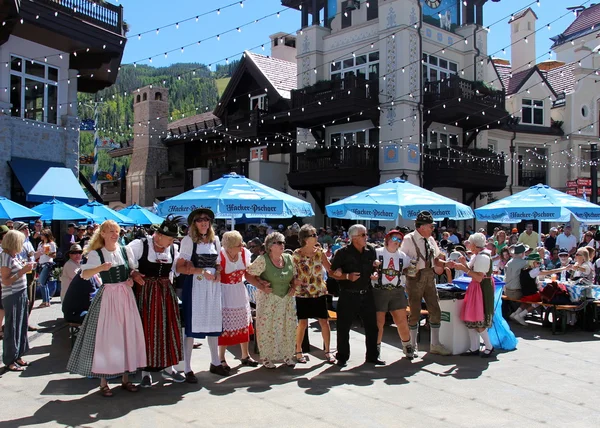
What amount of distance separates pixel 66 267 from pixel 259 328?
3.91m

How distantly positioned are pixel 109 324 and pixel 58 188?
13.6 metres

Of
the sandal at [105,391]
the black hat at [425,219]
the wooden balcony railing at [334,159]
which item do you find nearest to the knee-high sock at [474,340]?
the black hat at [425,219]

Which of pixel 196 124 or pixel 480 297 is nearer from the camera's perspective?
pixel 480 297

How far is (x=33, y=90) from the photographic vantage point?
1853 centimetres

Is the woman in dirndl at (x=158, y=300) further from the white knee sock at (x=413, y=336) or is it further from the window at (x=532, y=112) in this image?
the window at (x=532, y=112)

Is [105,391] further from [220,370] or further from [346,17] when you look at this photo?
[346,17]

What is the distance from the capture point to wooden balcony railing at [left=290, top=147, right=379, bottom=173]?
22578 millimetres

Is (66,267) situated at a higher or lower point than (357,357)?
higher

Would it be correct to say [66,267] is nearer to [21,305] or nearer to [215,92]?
[21,305]

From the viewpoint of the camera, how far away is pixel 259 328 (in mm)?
7203

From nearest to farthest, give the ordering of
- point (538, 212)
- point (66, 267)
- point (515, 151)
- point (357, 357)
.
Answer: point (357, 357)
point (66, 267)
point (538, 212)
point (515, 151)

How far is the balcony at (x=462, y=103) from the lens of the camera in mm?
22375

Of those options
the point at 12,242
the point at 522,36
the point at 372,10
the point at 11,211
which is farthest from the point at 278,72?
the point at 12,242

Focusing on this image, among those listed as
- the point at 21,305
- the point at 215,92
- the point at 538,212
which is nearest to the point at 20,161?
the point at 21,305
